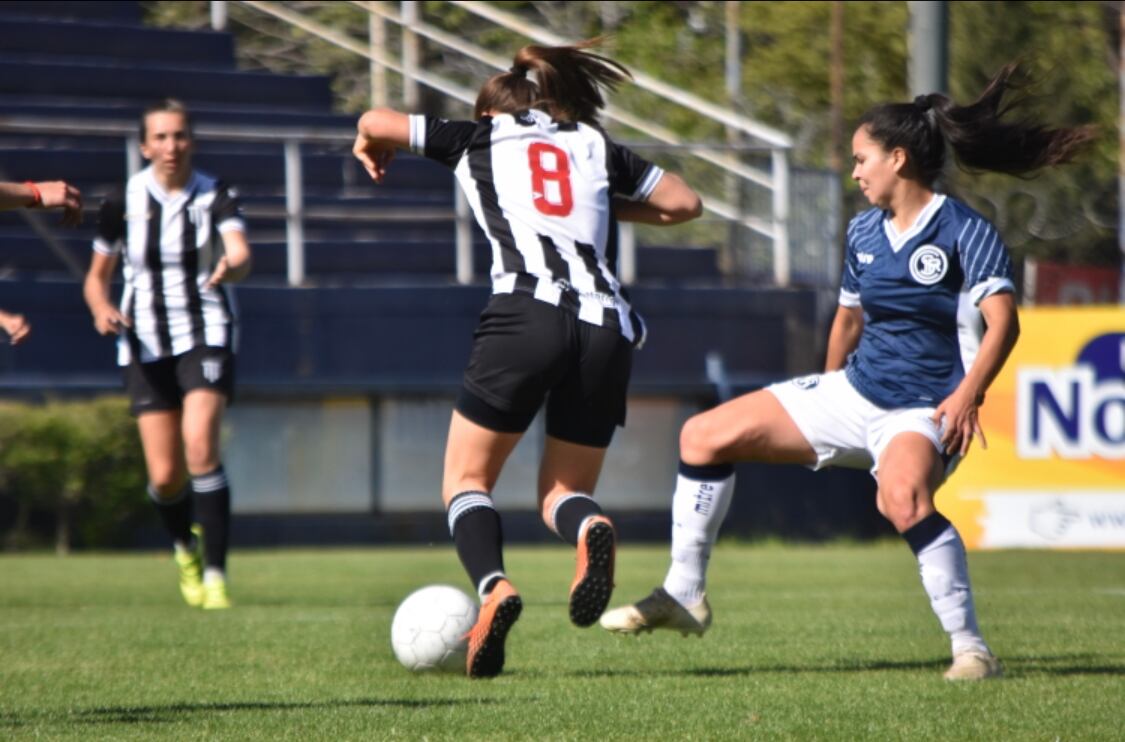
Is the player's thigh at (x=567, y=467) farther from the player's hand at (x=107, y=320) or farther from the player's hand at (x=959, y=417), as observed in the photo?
the player's hand at (x=107, y=320)

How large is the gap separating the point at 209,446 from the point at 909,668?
374 cm

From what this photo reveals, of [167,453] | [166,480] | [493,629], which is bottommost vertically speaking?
[493,629]

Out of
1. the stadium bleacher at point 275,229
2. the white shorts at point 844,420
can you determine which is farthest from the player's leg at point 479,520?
the stadium bleacher at point 275,229

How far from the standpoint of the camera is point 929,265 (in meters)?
6.01

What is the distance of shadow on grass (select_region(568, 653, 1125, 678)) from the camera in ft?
19.7

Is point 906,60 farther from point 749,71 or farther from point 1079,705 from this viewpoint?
point 1079,705

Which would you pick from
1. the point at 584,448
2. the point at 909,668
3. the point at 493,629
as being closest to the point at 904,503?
the point at 909,668

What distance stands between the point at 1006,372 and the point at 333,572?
5131 mm

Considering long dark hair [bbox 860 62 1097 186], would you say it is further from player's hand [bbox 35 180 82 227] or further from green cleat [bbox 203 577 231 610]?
green cleat [bbox 203 577 231 610]

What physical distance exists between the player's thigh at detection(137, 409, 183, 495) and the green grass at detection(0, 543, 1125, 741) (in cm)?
66

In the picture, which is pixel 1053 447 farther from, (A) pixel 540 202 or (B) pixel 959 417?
(A) pixel 540 202

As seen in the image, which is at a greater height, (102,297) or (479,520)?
(102,297)

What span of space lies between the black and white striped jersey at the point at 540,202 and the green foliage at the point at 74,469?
9952 mm

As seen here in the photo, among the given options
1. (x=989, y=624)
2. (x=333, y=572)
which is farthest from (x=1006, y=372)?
(x=989, y=624)
